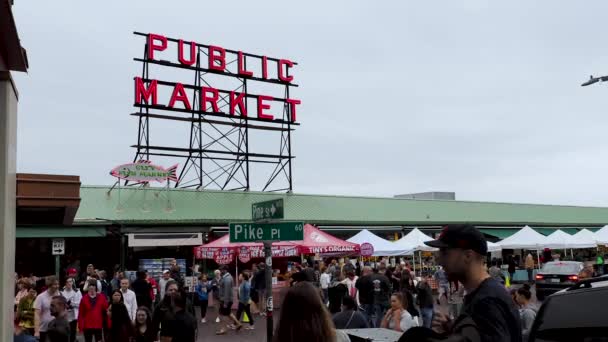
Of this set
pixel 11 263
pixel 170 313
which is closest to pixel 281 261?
pixel 170 313

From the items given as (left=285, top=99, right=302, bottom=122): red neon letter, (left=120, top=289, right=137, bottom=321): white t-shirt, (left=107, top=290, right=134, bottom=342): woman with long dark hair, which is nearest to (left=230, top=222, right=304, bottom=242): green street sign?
(left=107, top=290, right=134, bottom=342): woman with long dark hair

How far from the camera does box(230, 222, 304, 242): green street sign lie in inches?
370

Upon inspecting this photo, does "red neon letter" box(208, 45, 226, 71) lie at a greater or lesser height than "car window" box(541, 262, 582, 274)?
greater

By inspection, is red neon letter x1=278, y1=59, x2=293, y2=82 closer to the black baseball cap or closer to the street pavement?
the street pavement

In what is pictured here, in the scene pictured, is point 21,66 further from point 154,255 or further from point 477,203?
point 477,203

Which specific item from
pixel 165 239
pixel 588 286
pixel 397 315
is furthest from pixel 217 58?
pixel 588 286

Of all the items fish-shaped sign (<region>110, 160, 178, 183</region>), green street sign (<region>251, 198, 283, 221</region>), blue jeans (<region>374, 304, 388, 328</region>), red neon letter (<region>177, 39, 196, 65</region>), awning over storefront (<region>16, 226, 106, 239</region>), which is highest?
red neon letter (<region>177, 39, 196, 65</region>)

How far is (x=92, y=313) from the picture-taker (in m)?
11.7

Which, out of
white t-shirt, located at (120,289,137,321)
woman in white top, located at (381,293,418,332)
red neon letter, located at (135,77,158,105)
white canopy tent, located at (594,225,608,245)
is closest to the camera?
woman in white top, located at (381,293,418,332)

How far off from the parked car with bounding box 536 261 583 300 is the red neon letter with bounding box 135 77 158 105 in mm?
19955

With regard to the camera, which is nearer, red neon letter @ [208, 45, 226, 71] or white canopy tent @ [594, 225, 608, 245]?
white canopy tent @ [594, 225, 608, 245]

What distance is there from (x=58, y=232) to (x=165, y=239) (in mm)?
4276

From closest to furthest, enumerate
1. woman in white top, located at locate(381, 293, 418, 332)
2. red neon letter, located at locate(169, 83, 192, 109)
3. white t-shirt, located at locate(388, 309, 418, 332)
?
white t-shirt, located at locate(388, 309, 418, 332) < woman in white top, located at locate(381, 293, 418, 332) < red neon letter, located at locate(169, 83, 192, 109)

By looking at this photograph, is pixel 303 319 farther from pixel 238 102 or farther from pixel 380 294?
pixel 238 102
